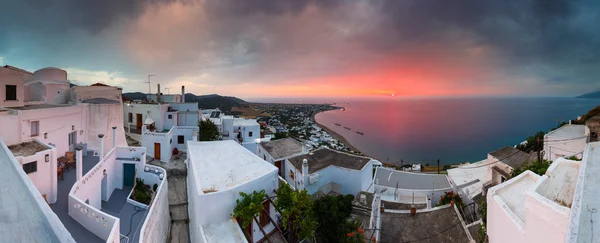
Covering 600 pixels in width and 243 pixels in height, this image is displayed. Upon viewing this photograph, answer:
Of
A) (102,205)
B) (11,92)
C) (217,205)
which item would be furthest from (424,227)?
(11,92)

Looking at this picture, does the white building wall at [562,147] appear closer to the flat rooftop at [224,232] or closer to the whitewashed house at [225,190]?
the whitewashed house at [225,190]

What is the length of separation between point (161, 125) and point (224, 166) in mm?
11587

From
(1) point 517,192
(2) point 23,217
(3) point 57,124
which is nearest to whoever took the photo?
(2) point 23,217

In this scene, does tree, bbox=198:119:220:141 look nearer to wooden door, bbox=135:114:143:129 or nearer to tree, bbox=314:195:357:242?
wooden door, bbox=135:114:143:129

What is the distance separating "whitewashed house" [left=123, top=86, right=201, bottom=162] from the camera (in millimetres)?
16562

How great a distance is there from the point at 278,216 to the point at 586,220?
754 cm

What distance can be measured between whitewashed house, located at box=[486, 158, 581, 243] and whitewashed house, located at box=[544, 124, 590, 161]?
9.64 metres

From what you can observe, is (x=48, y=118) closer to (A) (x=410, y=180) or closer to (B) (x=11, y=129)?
(B) (x=11, y=129)

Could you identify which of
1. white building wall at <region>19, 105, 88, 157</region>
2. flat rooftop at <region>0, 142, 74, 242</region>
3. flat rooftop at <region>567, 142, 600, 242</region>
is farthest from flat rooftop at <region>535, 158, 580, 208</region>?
white building wall at <region>19, 105, 88, 157</region>

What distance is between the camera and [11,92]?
11.6 meters

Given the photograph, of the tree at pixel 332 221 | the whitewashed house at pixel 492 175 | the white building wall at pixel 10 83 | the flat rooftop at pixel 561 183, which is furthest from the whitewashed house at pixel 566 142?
the white building wall at pixel 10 83

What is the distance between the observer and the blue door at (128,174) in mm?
12912

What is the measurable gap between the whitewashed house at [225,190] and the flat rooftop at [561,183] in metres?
6.32

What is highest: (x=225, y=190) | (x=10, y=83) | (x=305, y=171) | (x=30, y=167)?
(x=10, y=83)
